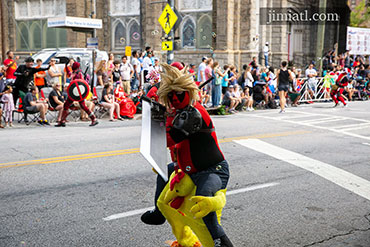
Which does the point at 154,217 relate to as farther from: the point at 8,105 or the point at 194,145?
the point at 8,105

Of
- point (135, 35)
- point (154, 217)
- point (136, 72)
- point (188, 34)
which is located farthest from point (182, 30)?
point (154, 217)

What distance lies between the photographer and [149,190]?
6.52 metres

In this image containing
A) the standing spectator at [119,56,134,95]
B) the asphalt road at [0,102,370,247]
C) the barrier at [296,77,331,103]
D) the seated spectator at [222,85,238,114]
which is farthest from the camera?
the barrier at [296,77,331,103]

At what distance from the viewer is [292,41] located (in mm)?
36406

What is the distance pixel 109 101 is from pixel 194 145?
11.3 m

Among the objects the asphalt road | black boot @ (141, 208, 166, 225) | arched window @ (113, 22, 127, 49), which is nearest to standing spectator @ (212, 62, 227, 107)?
the asphalt road

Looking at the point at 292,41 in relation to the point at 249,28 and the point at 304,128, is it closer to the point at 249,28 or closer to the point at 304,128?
the point at 249,28

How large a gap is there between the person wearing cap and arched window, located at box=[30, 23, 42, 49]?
21.3m

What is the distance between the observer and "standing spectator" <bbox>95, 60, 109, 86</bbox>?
17.0 metres

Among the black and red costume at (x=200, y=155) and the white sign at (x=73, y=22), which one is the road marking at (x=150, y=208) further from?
the white sign at (x=73, y=22)

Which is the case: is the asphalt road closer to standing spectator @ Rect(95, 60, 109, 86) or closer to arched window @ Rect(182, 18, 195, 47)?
standing spectator @ Rect(95, 60, 109, 86)

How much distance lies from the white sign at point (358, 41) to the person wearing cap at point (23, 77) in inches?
1020

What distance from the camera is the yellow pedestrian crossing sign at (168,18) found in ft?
58.7

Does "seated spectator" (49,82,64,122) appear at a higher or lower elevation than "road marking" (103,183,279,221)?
higher
